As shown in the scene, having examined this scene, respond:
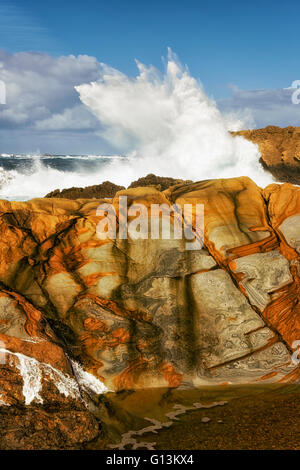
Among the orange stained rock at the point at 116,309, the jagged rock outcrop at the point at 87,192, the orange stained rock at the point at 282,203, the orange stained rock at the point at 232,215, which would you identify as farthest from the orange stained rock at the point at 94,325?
the jagged rock outcrop at the point at 87,192

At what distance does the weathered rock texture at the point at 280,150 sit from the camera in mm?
19391

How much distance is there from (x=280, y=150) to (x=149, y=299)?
56.4 ft

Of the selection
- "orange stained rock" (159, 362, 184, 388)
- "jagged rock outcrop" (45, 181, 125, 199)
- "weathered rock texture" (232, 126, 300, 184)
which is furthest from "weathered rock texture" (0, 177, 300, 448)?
"weathered rock texture" (232, 126, 300, 184)

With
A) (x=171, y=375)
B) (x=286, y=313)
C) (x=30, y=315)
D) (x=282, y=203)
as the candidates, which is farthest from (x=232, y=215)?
(x=30, y=315)

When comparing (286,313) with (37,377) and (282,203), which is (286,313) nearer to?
(282,203)

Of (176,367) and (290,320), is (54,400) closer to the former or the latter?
(176,367)

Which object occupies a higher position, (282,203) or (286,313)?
(282,203)

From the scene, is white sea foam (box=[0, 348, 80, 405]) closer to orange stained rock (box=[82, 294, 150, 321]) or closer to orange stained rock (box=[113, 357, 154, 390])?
orange stained rock (box=[113, 357, 154, 390])

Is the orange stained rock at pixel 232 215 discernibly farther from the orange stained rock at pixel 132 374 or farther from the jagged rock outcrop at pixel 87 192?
the jagged rock outcrop at pixel 87 192

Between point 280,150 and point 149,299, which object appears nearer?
point 149,299

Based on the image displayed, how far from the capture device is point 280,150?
2078 centimetres

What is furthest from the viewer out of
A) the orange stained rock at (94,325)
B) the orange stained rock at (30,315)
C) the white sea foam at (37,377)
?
the orange stained rock at (94,325)

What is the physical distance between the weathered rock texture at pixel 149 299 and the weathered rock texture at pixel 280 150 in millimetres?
14147
